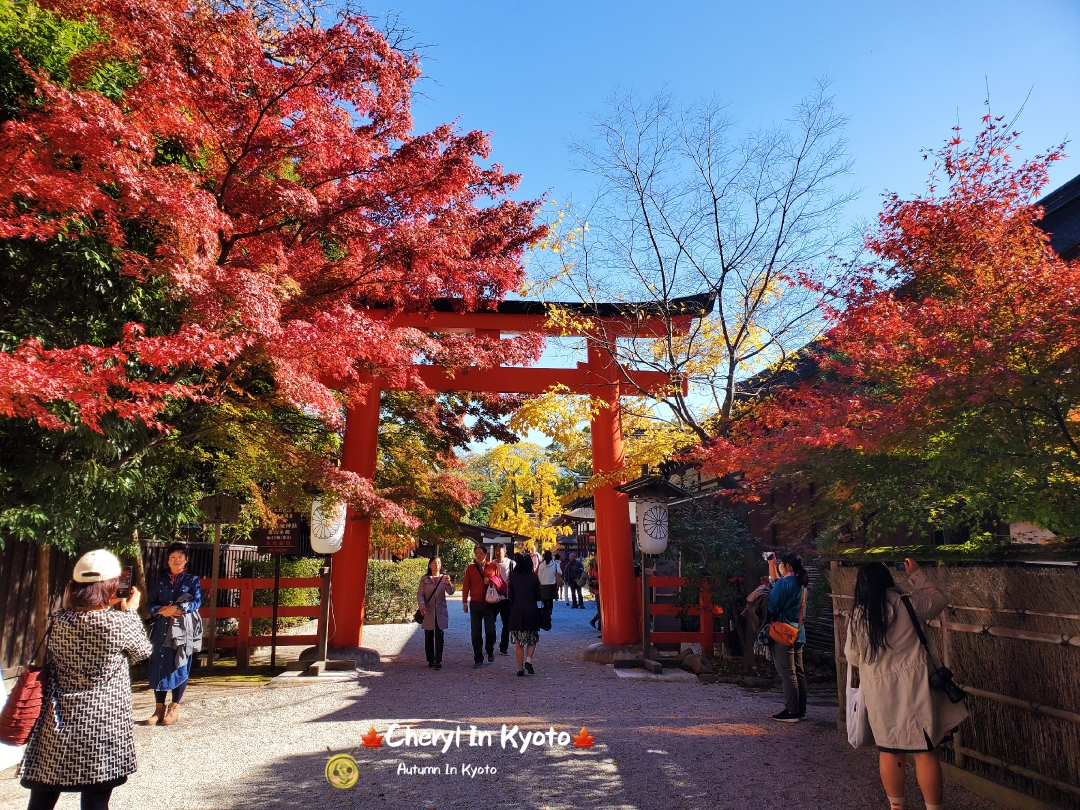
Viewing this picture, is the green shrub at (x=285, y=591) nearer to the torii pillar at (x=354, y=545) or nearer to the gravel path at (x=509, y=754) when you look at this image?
the torii pillar at (x=354, y=545)

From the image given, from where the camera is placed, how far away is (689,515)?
11.1 meters

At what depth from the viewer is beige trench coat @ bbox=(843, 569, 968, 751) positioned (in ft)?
12.2

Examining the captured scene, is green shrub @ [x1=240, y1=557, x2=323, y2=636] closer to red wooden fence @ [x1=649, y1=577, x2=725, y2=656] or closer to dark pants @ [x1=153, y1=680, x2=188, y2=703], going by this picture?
dark pants @ [x1=153, y1=680, x2=188, y2=703]

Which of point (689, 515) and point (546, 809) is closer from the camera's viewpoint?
point (546, 809)

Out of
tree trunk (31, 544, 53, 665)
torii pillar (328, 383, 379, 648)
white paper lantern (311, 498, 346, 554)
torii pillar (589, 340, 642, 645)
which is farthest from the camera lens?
torii pillar (589, 340, 642, 645)

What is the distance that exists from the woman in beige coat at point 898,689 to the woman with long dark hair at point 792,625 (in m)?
2.55

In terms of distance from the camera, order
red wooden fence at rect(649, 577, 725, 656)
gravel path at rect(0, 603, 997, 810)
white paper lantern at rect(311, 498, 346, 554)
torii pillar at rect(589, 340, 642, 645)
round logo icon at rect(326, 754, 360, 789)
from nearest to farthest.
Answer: gravel path at rect(0, 603, 997, 810) → round logo icon at rect(326, 754, 360, 789) → white paper lantern at rect(311, 498, 346, 554) → red wooden fence at rect(649, 577, 725, 656) → torii pillar at rect(589, 340, 642, 645)

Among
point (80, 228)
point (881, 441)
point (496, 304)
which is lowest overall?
point (881, 441)

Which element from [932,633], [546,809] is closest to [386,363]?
[546,809]

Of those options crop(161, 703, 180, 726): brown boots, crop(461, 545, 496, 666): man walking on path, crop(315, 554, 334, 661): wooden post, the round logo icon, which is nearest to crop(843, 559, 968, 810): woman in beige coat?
the round logo icon

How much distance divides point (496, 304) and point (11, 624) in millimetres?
7370

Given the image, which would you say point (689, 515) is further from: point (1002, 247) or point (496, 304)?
point (1002, 247)

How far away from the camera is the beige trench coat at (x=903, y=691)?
147 inches

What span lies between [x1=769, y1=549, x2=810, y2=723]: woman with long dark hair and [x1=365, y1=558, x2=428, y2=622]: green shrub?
480 inches
